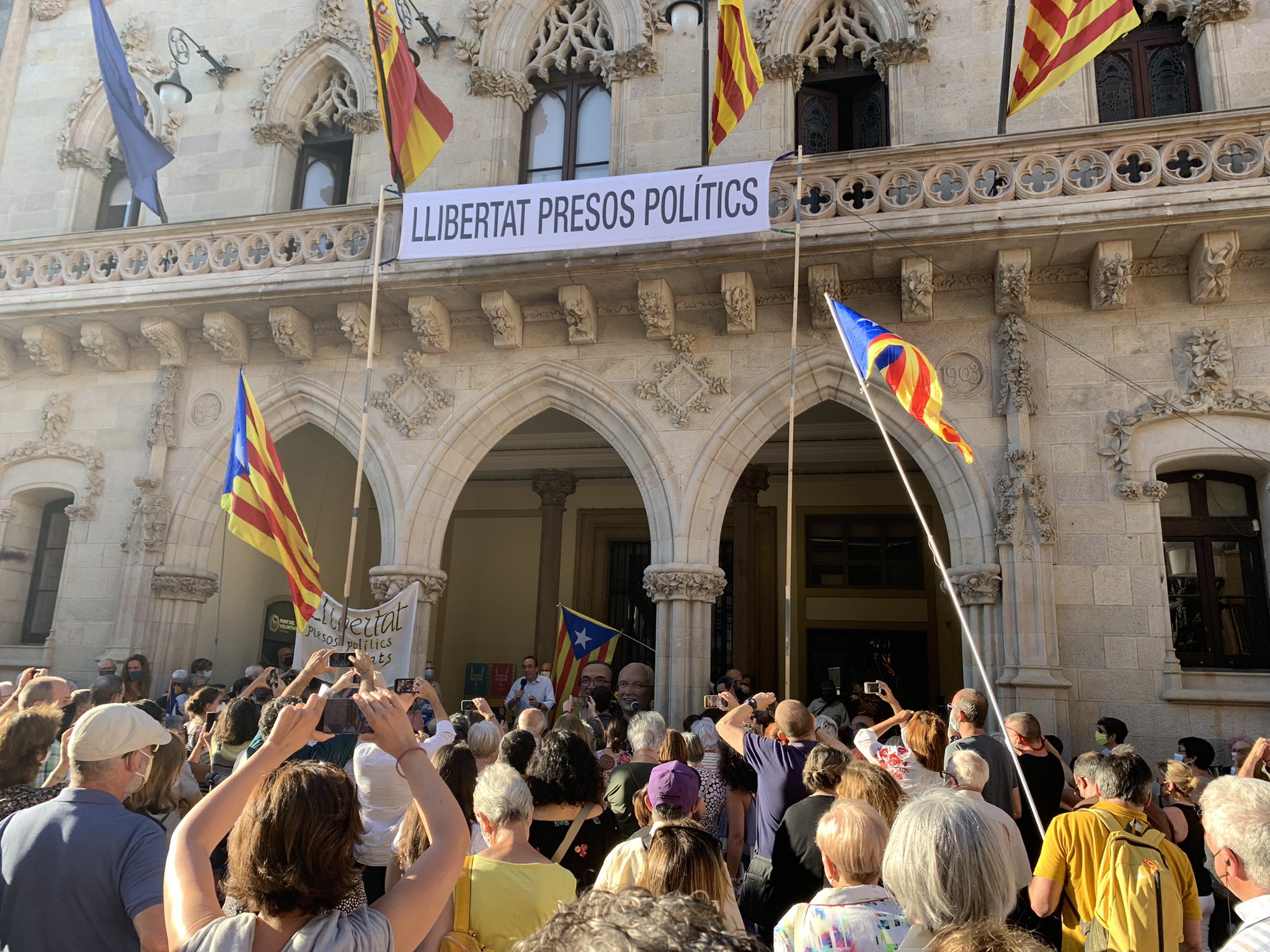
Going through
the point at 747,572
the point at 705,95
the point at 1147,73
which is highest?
the point at 1147,73

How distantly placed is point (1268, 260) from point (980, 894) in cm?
979

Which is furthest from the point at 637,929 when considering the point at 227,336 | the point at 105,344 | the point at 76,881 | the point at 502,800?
the point at 105,344

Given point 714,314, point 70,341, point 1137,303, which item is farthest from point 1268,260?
point 70,341

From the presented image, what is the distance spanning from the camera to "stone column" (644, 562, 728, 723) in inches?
392

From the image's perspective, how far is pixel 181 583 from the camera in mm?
11898

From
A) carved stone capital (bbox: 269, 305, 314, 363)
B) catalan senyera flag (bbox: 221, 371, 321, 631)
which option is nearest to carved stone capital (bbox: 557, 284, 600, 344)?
carved stone capital (bbox: 269, 305, 314, 363)

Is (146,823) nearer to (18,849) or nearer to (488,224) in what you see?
(18,849)

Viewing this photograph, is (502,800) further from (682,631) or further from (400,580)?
(400,580)

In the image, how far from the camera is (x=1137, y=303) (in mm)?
9766

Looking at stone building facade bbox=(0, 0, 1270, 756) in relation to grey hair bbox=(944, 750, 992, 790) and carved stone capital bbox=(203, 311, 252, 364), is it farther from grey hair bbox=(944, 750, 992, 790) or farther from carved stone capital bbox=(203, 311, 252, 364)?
grey hair bbox=(944, 750, 992, 790)

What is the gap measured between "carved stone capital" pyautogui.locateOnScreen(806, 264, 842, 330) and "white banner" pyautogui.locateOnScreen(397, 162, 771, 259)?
0.94 m

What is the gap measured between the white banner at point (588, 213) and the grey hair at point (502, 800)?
7.59 meters

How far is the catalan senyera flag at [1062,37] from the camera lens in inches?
337

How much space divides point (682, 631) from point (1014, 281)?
17.2 ft
